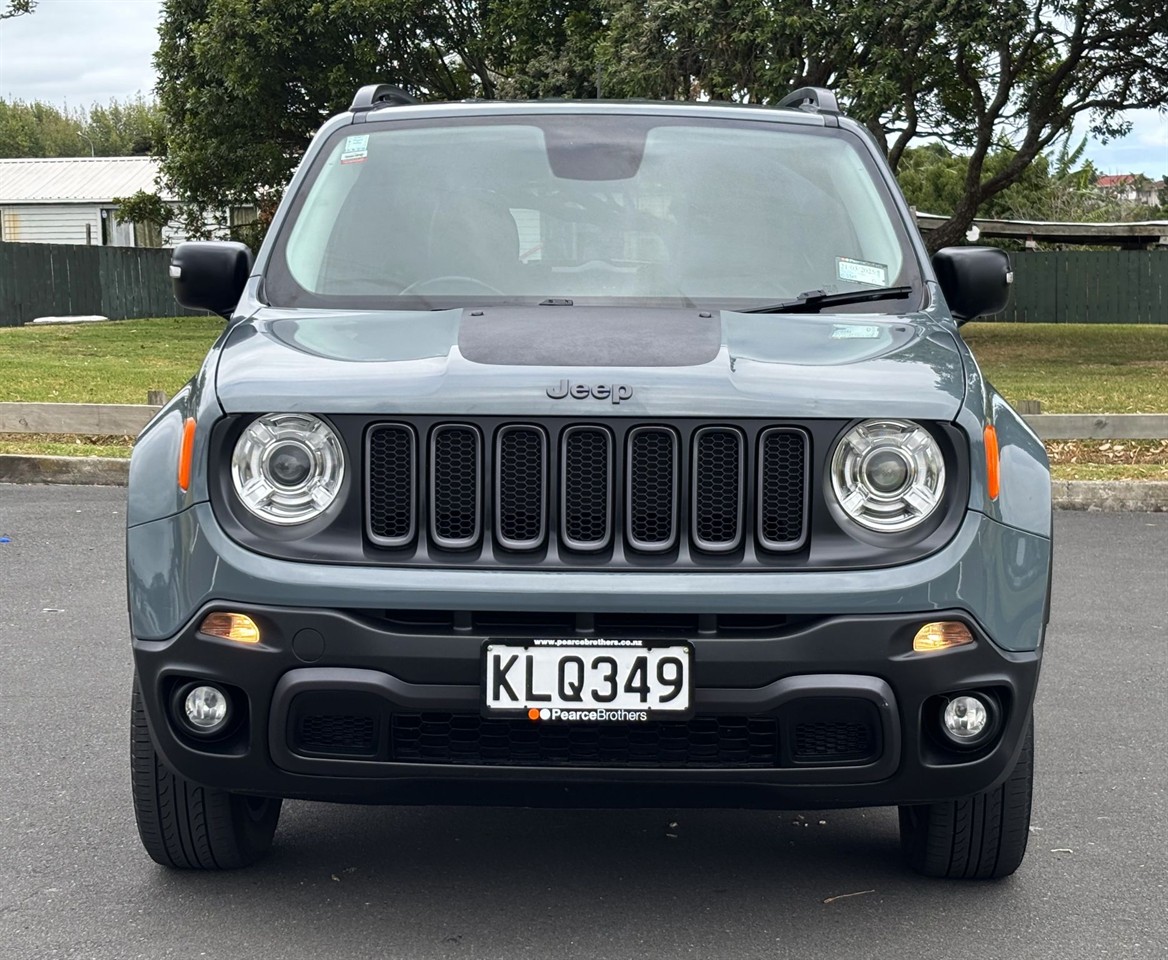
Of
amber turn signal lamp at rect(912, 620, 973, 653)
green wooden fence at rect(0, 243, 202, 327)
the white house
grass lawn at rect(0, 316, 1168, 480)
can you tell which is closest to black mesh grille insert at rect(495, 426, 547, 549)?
amber turn signal lamp at rect(912, 620, 973, 653)

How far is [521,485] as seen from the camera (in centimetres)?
338

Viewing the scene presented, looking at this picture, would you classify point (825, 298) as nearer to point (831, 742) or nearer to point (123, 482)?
point (831, 742)

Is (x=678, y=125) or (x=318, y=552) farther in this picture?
(x=678, y=125)

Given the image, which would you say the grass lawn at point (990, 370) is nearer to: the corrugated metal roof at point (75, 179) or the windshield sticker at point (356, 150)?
the windshield sticker at point (356, 150)

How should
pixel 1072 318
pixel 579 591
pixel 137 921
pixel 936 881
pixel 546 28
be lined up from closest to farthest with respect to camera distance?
pixel 579 591 → pixel 137 921 → pixel 936 881 → pixel 546 28 → pixel 1072 318

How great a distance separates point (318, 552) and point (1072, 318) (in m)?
43.1

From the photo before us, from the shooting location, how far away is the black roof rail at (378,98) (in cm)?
504

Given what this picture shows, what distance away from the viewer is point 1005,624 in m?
3.38

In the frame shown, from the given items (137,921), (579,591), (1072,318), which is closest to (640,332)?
(579,591)

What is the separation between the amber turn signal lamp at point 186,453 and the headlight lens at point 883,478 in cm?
133

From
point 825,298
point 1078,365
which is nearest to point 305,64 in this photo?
point 1078,365

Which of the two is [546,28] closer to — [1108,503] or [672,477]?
[1108,503]

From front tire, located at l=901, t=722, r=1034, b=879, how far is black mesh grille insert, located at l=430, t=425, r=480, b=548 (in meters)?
1.33

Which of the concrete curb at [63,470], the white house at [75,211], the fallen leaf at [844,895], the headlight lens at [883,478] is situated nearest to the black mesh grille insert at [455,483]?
the headlight lens at [883,478]
